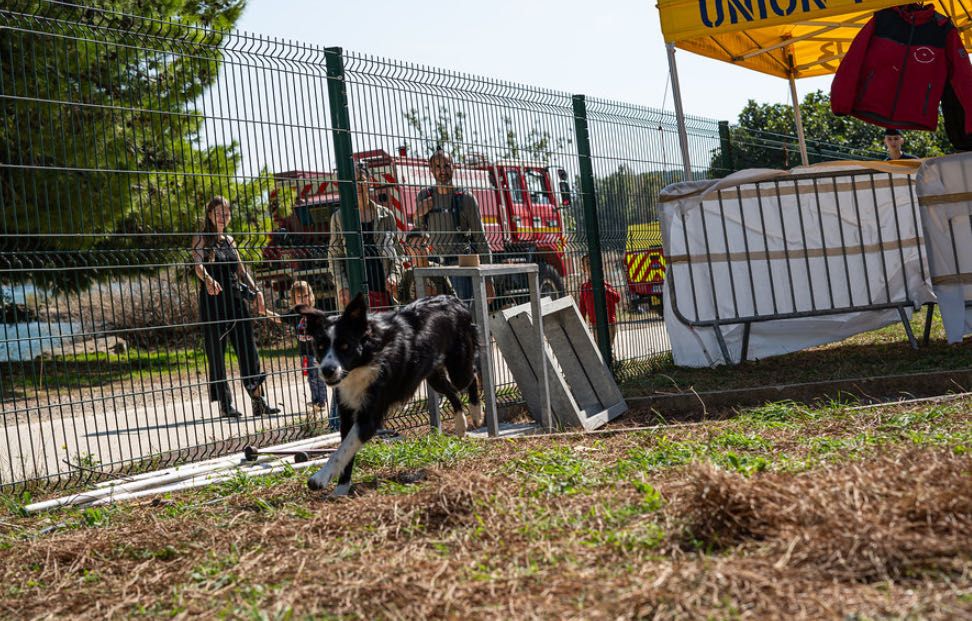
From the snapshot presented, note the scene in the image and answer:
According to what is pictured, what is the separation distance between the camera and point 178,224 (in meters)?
6.03

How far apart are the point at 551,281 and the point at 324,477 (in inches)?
178

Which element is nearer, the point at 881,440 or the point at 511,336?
the point at 881,440

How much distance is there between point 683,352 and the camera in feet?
29.4

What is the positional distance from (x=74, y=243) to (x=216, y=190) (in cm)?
98

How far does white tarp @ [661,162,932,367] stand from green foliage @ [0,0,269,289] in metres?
4.09

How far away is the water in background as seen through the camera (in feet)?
17.5

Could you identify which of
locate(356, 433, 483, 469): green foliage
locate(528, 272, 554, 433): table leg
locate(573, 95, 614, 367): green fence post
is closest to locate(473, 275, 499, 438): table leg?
locate(528, 272, 554, 433): table leg

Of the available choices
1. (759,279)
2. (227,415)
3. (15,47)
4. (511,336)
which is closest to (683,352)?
(759,279)

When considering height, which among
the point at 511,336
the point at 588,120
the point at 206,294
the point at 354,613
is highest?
the point at 588,120

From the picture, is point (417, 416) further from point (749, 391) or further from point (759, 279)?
point (759, 279)

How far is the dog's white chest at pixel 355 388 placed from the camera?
5.05 metres

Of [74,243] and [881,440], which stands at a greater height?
[74,243]

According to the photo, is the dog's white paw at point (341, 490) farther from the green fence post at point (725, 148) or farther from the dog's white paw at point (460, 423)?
the green fence post at point (725, 148)

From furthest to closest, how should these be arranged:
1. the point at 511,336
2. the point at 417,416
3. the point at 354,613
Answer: the point at 417,416, the point at 511,336, the point at 354,613
